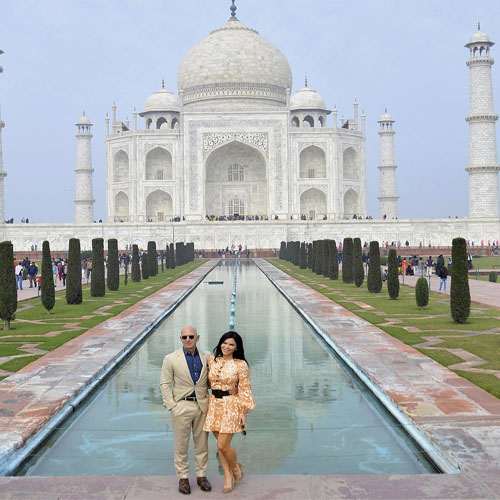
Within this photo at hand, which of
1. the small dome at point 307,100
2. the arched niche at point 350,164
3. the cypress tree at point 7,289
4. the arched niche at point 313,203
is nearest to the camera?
the cypress tree at point 7,289

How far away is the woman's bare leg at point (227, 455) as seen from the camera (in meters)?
4.05

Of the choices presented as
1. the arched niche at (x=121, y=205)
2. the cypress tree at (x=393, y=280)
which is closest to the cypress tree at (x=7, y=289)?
the cypress tree at (x=393, y=280)

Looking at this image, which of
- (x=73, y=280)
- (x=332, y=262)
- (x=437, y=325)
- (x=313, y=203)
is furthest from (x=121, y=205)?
(x=437, y=325)

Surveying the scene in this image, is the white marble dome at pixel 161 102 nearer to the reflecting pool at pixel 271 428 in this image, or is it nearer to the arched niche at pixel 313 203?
the arched niche at pixel 313 203

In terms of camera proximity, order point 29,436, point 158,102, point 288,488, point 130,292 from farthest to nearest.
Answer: point 158,102 < point 130,292 < point 29,436 < point 288,488

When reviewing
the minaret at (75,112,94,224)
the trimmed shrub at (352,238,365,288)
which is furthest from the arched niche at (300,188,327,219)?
the trimmed shrub at (352,238,365,288)

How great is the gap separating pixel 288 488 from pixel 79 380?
10.8ft

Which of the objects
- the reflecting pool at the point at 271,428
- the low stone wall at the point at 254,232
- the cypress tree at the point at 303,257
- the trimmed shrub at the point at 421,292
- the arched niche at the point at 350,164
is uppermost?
the arched niche at the point at 350,164

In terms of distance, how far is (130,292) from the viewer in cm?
1809

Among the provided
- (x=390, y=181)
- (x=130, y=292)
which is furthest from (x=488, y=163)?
(x=130, y=292)

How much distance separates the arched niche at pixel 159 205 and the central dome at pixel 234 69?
573 cm

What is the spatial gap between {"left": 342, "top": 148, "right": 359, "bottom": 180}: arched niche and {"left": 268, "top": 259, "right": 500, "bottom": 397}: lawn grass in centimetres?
2905

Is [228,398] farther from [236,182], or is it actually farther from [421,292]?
[236,182]

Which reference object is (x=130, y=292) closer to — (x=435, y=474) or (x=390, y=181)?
(x=435, y=474)
